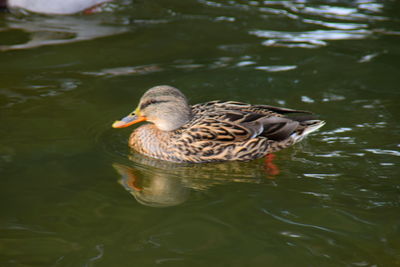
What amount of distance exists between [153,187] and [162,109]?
3.64 ft

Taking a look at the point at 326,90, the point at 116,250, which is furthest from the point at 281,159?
the point at 116,250

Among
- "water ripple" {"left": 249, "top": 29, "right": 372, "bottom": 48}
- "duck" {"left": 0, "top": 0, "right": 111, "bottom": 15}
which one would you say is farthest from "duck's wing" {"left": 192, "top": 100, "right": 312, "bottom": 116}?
"duck" {"left": 0, "top": 0, "right": 111, "bottom": 15}

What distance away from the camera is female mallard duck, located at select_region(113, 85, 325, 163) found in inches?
259

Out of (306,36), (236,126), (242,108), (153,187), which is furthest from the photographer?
(306,36)

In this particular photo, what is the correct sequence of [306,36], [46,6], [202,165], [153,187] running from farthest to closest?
1. [46,6]
2. [306,36]
3. [202,165]
4. [153,187]

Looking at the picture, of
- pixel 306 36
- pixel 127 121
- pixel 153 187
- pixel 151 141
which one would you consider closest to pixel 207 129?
pixel 151 141

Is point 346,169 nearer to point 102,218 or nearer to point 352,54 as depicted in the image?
point 102,218

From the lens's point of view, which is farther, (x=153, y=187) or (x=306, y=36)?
(x=306, y=36)

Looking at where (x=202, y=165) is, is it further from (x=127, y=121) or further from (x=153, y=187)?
(x=127, y=121)

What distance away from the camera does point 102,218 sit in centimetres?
527

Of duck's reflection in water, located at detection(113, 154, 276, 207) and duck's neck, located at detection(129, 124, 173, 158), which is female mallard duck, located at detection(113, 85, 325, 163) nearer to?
duck's neck, located at detection(129, 124, 173, 158)

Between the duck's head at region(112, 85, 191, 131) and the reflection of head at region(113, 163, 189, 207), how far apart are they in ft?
2.14

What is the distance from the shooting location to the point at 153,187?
19.5 feet

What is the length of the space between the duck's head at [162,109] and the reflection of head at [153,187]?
0.65 m
